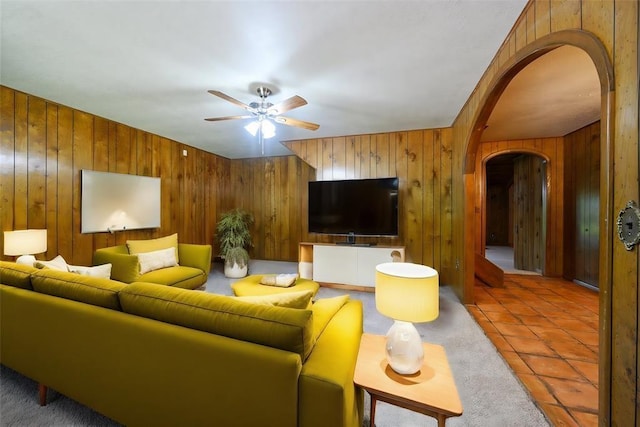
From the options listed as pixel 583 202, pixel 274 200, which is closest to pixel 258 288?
pixel 274 200

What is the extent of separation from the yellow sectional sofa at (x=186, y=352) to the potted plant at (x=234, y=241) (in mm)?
2753

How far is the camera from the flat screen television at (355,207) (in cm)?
378

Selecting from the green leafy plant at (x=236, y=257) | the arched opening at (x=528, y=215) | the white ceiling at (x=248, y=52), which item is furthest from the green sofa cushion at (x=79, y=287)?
the arched opening at (x=528, y=215)

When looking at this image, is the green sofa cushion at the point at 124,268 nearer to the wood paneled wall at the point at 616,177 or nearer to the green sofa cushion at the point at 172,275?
the green sofa cushion at the point at 172,275

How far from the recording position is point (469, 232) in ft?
9.93

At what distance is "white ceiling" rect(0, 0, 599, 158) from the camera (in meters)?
1.53

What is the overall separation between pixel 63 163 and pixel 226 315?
3.37 metres

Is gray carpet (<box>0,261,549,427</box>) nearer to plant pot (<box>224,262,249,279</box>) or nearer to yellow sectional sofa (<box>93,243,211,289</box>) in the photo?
yellow sectional sofa (<box>93,243,211,289</box>)

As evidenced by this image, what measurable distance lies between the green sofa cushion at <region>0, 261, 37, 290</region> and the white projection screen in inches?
63.4

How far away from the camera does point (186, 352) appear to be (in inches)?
41.1

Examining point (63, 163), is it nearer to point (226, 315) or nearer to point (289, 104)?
point (289, 104)

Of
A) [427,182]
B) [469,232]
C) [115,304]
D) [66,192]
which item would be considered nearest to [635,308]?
[115,304]

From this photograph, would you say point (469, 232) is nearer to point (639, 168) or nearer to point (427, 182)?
point (427, 182)

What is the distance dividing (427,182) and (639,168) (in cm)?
321
